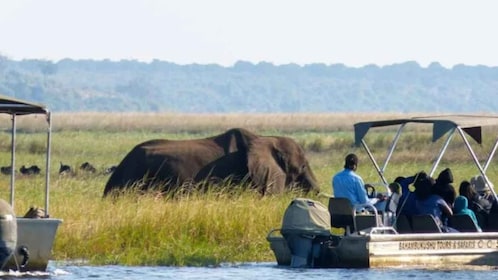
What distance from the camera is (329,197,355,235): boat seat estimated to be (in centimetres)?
2052

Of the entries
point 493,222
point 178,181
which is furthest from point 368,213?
point 178,181

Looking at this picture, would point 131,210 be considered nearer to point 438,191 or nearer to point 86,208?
point 86,208

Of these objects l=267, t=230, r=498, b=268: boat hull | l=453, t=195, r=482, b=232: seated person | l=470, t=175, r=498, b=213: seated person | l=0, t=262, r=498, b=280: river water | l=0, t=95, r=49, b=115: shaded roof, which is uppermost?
l=0, t=95, r=49, b=115: shaded roof

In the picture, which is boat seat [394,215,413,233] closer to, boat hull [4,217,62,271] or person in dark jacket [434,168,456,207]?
person in dark jacket [434,168,456,207]

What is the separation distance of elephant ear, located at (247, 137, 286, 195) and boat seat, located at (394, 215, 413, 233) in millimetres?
7704

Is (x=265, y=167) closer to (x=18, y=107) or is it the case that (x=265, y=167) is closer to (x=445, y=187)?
(x=445, y=187)

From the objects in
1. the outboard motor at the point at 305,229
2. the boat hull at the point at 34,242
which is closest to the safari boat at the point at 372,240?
the outboard motor at the point at 305,229

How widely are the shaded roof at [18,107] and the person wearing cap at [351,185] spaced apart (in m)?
3.91

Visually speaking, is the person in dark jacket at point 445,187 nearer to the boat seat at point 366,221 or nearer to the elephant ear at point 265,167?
the boat seat at point 366,221

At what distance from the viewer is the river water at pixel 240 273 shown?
759 inches

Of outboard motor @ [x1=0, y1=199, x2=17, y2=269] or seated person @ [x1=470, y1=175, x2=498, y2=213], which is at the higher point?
seated person @ [x1=470, y1=175, x2=498, y2=213]

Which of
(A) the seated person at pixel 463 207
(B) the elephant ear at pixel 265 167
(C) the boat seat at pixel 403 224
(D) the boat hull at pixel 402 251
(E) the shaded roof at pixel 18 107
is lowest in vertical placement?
(D) the boat hull at pixel 402 251

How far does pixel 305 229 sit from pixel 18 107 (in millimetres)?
3754

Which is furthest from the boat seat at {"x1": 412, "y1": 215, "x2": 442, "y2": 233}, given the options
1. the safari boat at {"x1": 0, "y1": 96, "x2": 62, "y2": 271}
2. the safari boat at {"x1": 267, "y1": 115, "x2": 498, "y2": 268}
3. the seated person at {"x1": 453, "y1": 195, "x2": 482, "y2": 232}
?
the safari boat at {"x1": 0, "y1": 96, "x2": 62, "y2": 271}
